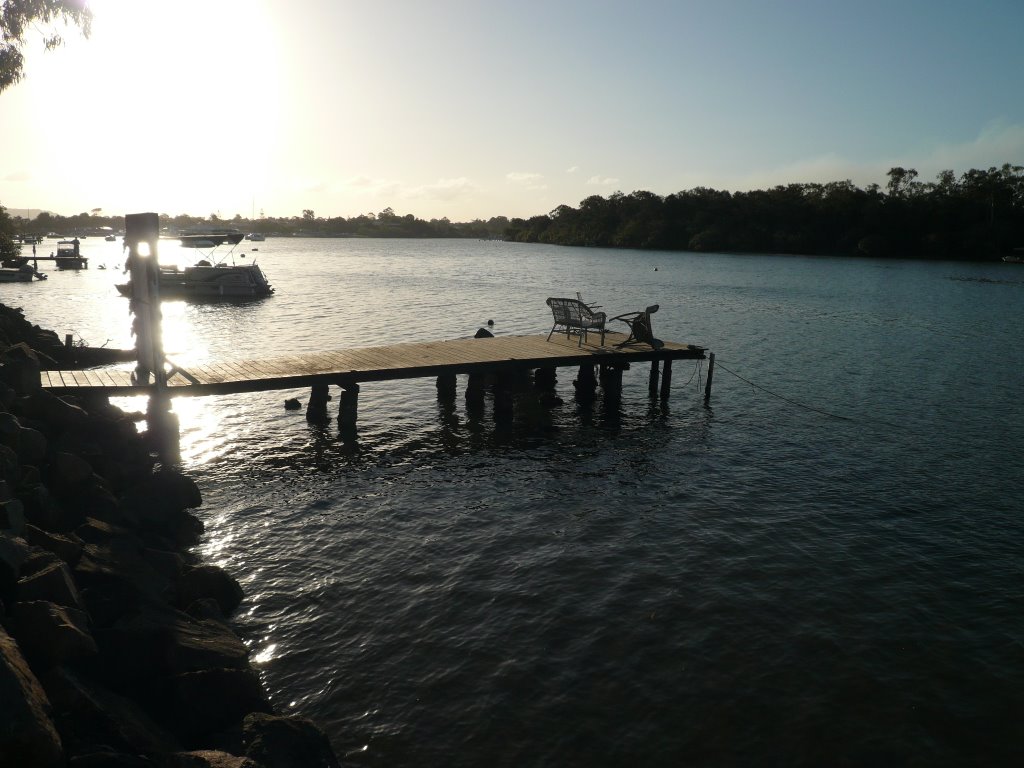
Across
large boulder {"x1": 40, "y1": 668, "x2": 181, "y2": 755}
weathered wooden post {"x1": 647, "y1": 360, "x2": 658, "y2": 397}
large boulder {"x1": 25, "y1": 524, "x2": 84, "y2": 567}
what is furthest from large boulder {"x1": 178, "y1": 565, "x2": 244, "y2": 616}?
weathered wooden post {"x1": 647, "y1": 360, "x2": 658, "y2": 397}

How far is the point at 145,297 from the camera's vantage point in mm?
14641

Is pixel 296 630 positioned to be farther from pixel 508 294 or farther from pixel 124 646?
pixel 508 294

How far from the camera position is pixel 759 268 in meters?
106

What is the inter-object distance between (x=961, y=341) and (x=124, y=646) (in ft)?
134

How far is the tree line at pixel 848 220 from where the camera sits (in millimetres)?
131500

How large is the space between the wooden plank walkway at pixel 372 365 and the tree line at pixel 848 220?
440 ft

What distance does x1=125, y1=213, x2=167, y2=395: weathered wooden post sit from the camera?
14594mm

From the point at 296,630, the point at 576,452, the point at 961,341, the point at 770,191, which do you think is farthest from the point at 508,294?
the point at 770,191

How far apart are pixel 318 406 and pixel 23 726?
14.0 metres

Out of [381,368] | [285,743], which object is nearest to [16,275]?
[381,368]

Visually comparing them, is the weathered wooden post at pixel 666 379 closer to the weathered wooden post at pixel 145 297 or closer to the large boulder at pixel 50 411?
the weathered wooden post at pixel 145 297

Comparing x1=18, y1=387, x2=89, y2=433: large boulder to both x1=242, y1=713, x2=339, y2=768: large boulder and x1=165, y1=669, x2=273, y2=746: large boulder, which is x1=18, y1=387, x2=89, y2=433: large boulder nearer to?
x1=165, y1=669, x2=273, y2=746: large boulder

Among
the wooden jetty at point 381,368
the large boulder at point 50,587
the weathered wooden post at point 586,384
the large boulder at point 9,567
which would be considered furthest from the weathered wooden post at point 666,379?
the large boulder at point 9,567

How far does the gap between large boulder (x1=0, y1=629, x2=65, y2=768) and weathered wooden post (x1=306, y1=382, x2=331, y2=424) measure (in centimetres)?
1335
